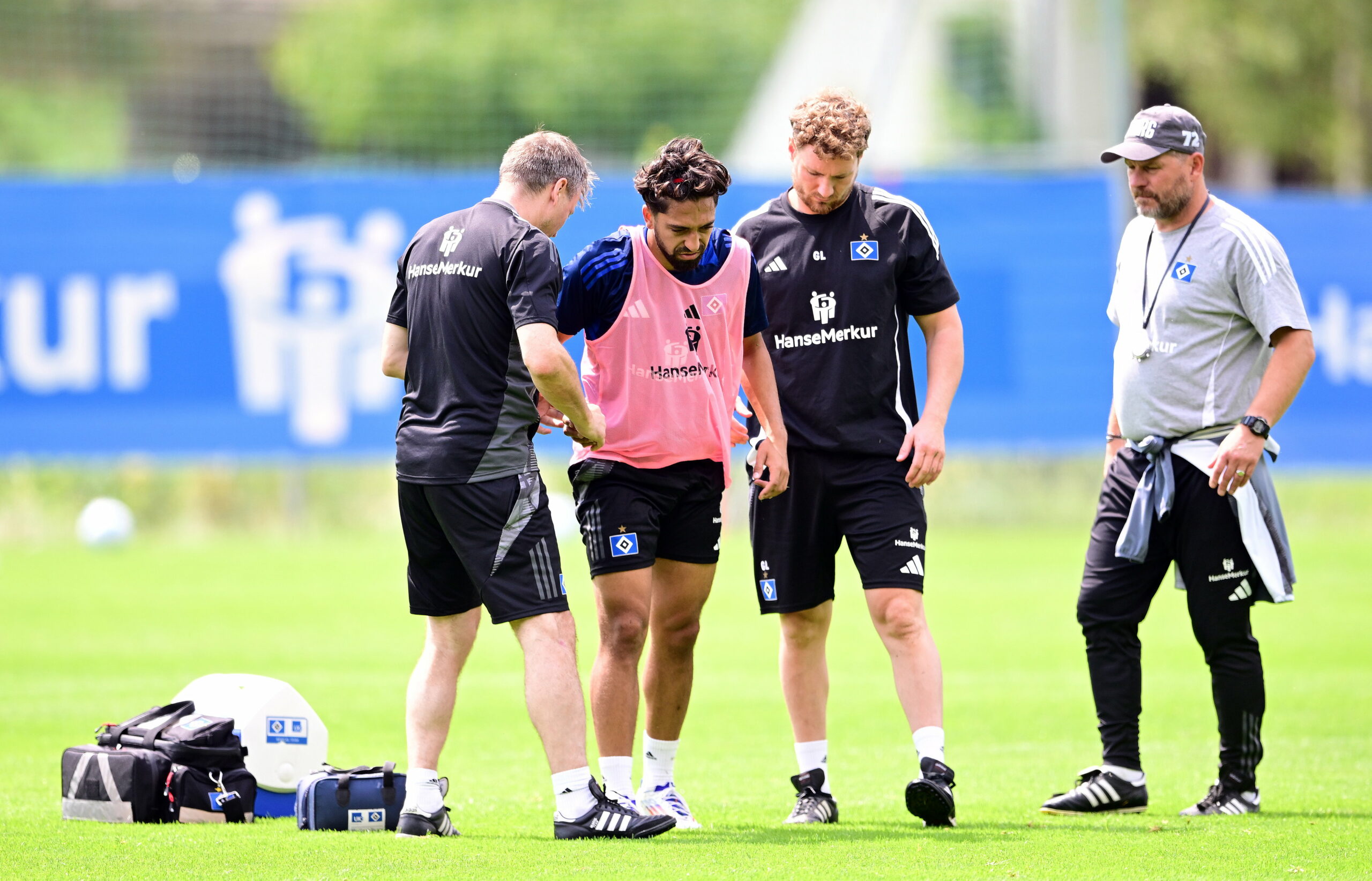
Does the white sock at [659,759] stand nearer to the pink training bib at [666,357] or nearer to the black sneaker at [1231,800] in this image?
the pink training bib at [666,357]

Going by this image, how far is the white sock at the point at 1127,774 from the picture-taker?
634 centimetres

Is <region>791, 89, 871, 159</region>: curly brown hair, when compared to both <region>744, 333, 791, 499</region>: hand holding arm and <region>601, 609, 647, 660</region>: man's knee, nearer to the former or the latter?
<region>744, 333, 791, 499</region>: hand holding arm

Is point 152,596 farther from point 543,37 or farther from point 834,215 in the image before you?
point 543,37

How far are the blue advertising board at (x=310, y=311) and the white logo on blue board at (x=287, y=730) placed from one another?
10891 millimetres

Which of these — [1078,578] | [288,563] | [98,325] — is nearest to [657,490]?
[1078,578]

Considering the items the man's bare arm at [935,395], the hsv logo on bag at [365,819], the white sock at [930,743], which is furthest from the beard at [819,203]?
the hsv logo on bag at [365,819]

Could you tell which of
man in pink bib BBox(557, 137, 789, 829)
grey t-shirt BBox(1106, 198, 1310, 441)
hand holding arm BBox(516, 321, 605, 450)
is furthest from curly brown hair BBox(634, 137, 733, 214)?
grey t-shirt BBox(1106, 198, 1310, 441)

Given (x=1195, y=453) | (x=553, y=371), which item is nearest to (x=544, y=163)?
(x=553, y=371)

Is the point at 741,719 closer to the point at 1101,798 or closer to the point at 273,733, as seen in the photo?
the point at 1101,798

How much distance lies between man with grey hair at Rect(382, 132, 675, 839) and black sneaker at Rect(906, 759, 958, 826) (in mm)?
857

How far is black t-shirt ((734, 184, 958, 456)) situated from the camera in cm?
623

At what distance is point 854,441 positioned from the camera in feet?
20.4

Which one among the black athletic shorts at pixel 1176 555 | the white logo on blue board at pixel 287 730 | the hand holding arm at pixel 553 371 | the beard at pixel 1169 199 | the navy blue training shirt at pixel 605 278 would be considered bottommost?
the white logo on blue board at pixel 287 730

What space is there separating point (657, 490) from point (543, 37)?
33.1 m
